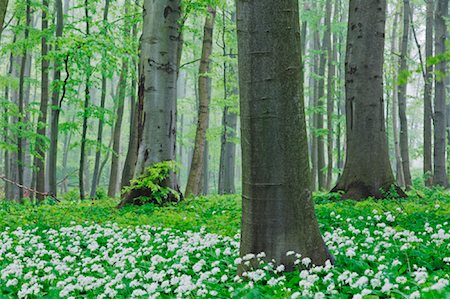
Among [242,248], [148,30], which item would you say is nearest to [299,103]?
[242,248]

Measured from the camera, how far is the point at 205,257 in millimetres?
4254

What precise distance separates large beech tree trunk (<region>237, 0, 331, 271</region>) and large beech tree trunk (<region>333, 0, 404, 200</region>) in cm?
414

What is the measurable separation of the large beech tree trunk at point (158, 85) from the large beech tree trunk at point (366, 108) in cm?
349

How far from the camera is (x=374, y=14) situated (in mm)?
7574

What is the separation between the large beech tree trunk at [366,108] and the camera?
24.2ft

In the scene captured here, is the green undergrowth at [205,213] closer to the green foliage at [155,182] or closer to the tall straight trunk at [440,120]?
the green foliage at [155,182]

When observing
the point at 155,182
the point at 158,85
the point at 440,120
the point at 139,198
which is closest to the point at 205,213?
the point at 155,182

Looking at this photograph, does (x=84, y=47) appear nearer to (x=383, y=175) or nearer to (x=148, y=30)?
(x=148, y=30)

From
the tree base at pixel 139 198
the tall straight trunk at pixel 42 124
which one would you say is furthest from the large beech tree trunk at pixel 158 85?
the tall straight trunk at pixel 42 124

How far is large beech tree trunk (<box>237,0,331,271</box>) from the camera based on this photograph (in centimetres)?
352

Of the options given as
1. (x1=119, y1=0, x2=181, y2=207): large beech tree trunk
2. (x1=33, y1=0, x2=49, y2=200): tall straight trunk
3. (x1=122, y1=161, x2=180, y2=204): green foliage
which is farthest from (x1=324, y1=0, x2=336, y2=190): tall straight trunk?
(x1=33, y1=0, x2=49, y2=200): tall straight trunk

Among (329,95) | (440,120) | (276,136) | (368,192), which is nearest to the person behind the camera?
(276,136)

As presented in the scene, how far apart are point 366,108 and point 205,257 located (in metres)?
4.59

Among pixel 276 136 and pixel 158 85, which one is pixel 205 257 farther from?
pixel 158 85
